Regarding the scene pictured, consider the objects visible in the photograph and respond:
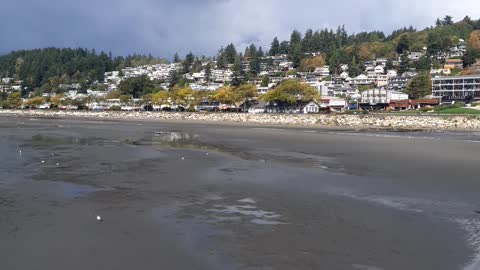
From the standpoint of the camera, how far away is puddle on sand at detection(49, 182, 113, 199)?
14445 mm

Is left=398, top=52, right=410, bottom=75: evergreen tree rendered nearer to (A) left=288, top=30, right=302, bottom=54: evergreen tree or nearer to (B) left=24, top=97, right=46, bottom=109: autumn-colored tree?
(A) left=288, top=30, right=302, bottom=54: evergreen tree

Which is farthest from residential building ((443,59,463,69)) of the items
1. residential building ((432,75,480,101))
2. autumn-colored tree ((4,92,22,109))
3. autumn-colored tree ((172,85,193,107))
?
autumn-colored tree ((4,92,22,109))

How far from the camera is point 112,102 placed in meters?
126

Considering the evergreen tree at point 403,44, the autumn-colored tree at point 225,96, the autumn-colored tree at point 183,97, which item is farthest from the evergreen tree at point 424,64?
the autumn-colored tree at point 183,97

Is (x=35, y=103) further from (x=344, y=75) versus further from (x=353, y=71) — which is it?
(x=353, y=71)

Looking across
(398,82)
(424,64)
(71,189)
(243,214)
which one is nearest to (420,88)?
(398,82)

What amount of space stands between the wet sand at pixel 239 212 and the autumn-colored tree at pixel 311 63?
12772cm

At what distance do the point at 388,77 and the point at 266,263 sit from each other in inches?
4703

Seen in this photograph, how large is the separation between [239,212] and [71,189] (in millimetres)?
5496

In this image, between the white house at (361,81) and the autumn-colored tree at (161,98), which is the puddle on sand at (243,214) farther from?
the white house at (361,81)

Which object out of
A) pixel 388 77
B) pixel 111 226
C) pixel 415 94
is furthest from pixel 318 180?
pixel 388 77

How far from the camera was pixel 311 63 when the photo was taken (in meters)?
153

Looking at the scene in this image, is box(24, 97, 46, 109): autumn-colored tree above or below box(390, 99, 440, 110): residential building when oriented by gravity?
above

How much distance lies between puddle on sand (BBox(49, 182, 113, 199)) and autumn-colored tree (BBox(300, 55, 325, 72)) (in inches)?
5368
